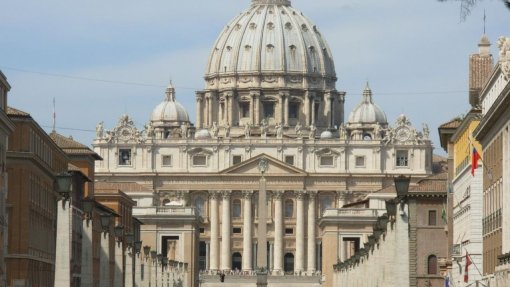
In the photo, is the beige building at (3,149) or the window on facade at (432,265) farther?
the window on facade at (432,265)

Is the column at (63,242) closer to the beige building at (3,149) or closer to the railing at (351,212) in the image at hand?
the beige building at (3,149)

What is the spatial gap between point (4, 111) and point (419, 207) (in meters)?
35.8

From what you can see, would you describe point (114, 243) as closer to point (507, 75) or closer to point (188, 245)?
point (507, 75)

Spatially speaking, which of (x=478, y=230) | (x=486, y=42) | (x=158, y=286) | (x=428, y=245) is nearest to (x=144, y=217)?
(x=158, y=286)

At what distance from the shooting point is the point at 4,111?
59844 mm

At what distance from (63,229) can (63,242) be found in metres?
0.28

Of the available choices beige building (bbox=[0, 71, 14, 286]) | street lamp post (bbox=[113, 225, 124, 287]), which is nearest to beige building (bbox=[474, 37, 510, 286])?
beige building (bbox=[0, 71, 14, 286])

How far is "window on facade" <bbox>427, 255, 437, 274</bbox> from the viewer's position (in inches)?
3735

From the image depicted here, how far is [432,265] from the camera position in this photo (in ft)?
313

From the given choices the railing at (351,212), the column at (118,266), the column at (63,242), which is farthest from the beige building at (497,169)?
the railing at (351,212)

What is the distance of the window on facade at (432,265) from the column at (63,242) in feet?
151

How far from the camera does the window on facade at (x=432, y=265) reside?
94875 millimetres

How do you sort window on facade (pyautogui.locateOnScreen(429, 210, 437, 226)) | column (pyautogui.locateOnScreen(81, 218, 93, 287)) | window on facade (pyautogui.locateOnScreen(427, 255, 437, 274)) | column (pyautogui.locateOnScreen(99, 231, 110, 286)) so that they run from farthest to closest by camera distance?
window on facade (pyautogui.locateOnScreen(427, 255, 437, 274))
window on facade (pyautogui.locateOnScreen(429, 210, 437, 226))
column (pyautogui.locateOnScreen(99, 231, 110, 286))
column (pyautogui.locateOnScreen(81, 218, 93, 287))

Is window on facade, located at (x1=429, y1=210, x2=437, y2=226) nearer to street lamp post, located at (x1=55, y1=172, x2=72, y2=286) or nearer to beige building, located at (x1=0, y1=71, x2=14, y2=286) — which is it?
beige building, located at (x1=0, y1=71, x2=14, y2=286)
